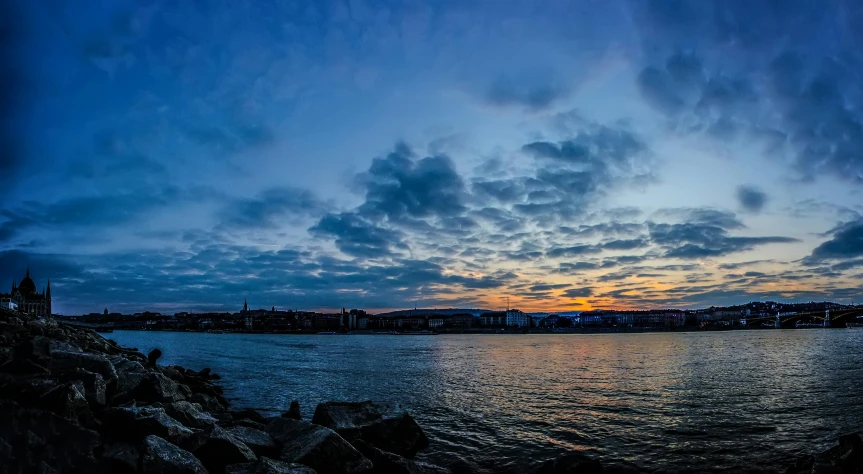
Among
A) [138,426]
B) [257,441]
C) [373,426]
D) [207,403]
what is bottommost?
[207,403]

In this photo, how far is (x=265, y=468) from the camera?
10.2 m

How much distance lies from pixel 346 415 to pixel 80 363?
8926 millimetres

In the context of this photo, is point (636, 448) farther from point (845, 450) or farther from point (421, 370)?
point (421, 370)

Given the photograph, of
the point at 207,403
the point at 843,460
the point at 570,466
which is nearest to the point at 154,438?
the point at 570,466

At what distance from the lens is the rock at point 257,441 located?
12.5m

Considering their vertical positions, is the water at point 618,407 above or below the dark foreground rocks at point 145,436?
below

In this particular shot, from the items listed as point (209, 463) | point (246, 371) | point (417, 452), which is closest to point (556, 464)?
point (417, 452)

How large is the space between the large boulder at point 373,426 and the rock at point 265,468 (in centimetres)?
481

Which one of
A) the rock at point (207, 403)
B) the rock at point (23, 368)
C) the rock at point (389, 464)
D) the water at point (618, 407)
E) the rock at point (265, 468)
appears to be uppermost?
the rock at point (23, 368)

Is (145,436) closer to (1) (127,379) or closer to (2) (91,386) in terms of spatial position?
(2) (91,386)

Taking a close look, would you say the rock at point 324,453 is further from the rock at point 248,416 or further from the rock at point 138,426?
the rock at point 248,416

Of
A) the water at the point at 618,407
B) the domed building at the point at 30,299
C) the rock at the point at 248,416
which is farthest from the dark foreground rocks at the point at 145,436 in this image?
the domed building at the point at 30,299

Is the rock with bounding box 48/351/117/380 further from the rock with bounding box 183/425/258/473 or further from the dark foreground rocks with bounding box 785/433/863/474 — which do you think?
the dark foreground rocks with bounding box 785/433/863/474

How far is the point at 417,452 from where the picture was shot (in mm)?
17016
